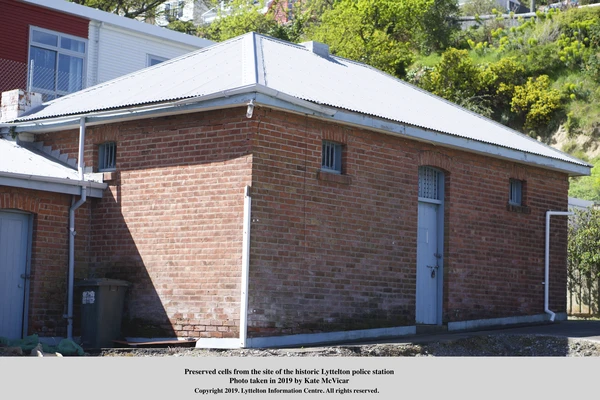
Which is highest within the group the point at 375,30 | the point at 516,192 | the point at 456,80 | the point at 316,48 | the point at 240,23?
the point at 240,23

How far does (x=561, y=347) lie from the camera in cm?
1498

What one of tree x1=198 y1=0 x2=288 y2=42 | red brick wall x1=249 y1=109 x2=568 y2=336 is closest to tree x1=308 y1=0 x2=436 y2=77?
tree x1=198 y1=0 x2=288 y2=42

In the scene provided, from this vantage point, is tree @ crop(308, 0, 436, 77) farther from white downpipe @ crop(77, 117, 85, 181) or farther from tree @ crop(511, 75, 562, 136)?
white downpipe @ crop(77, 117, 85, 181)

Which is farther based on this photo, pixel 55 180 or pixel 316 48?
pixel 316 48

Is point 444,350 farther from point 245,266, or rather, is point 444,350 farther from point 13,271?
point 13,271

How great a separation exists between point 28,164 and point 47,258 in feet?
5.46

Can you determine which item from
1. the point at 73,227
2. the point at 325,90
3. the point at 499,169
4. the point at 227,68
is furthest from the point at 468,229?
the point at 73,227

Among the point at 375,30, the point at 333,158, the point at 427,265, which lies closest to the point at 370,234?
the point at 333,158

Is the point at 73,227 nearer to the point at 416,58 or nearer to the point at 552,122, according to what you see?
the point at 552,122

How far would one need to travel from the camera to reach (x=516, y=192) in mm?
19078

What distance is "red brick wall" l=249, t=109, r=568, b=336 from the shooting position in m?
13.9

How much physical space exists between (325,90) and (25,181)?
5.19 m

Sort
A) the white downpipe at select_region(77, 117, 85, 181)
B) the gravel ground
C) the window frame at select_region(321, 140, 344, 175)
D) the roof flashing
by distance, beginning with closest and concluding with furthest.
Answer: the gravel ground, the window frame at select_region(321, 140, 344, 175), the white downpipe at select_region(77, 117, 85, 181), the roof flashing

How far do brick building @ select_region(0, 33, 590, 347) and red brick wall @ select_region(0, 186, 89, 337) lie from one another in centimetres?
3
